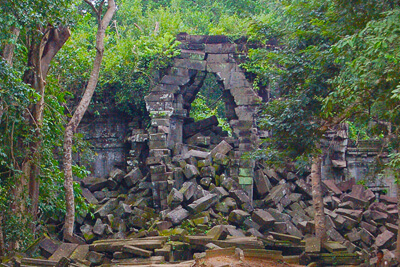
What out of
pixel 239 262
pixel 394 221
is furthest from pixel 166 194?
pixel 394 221

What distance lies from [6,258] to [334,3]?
22.7 feet

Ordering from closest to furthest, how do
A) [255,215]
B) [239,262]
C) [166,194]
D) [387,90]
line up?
[387,90], [239,262], [255,215], [166,194]

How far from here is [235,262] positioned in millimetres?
8281

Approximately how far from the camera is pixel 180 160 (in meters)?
13.2

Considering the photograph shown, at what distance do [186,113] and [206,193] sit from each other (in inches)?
130

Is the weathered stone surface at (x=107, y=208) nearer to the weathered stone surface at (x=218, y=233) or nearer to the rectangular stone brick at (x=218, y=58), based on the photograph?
the weathered stone surface at (x=218, y=233)

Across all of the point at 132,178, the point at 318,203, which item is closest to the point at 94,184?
the point at 132,178

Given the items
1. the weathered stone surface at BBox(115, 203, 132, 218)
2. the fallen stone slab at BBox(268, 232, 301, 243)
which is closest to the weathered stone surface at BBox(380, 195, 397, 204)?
the fallen stone slab at BBox(268, 232, 301, 243)

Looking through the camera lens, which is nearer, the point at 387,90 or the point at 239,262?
the point at 387,90

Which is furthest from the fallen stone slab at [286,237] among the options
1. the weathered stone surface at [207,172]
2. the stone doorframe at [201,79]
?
the stone doorframe at [201,79]

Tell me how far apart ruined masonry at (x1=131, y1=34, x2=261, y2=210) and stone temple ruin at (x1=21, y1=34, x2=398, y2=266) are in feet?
0.09

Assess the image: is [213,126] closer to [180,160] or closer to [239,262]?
[180,160]

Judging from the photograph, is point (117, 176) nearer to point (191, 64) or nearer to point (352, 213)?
point (191, 64)

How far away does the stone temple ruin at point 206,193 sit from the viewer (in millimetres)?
9719
